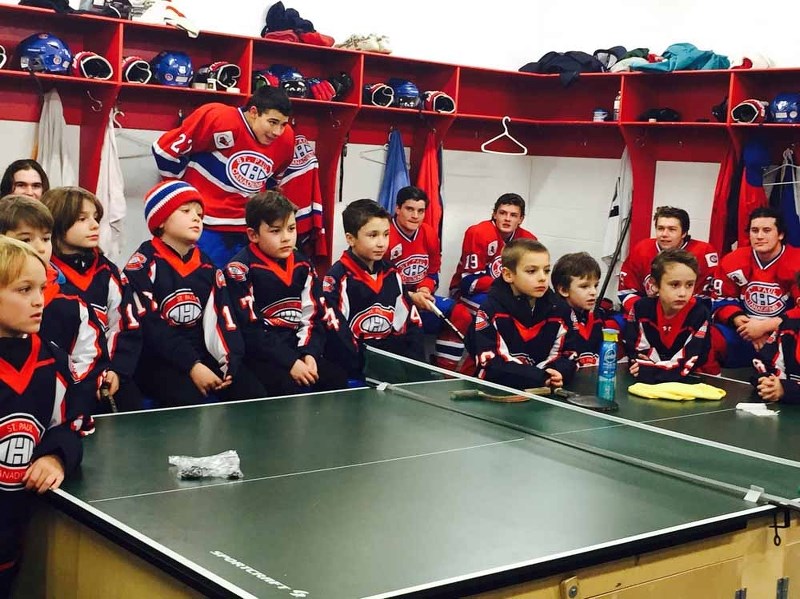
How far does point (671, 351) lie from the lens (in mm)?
4875

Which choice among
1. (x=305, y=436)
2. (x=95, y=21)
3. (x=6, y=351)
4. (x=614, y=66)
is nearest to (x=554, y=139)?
(x=614, y=66)

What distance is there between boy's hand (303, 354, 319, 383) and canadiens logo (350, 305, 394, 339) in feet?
1.63

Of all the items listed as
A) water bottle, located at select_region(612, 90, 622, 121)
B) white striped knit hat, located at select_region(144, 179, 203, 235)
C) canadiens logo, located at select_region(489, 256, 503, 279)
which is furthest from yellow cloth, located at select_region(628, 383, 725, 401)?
water bottle, located at select_region(612, 90, 622, 121)

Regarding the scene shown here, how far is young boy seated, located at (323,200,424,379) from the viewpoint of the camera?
5.15 meters

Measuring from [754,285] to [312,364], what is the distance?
3.22 meters

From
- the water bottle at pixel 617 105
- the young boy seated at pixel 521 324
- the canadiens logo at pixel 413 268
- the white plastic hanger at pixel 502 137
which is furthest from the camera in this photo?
the white plastic hanger at pixel 502 137

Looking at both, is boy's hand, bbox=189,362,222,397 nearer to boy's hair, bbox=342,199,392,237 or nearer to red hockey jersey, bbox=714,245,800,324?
boy's hair, bbox=342,199,392,237

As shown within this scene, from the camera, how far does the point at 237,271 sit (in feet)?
15.3

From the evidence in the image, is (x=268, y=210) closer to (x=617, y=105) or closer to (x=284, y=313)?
(x=284, y=313)

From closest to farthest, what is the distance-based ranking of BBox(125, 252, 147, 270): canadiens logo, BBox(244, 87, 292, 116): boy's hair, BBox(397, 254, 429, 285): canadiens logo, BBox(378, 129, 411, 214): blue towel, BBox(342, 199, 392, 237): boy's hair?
BBox(125, 252, 147, 270): canadiens logo < BBox(342, 199, 392, 237): boy's hair < BBox(244, 87, 292, 116): boy's hair < BBox(397, 254, 429, 285): canadiens logo < BBox(378, 129, 411, 214): blue towel

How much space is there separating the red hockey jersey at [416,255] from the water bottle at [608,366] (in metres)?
2.77

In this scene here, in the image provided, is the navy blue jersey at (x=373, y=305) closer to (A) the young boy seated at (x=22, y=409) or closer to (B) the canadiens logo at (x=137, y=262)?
(B) the canadiens logo at (x=137, y=262)

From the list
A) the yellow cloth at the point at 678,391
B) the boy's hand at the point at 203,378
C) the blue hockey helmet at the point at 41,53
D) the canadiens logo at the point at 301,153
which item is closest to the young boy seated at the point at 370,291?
the boy's hand at the point at 203,378

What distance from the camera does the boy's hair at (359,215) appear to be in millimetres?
5180
